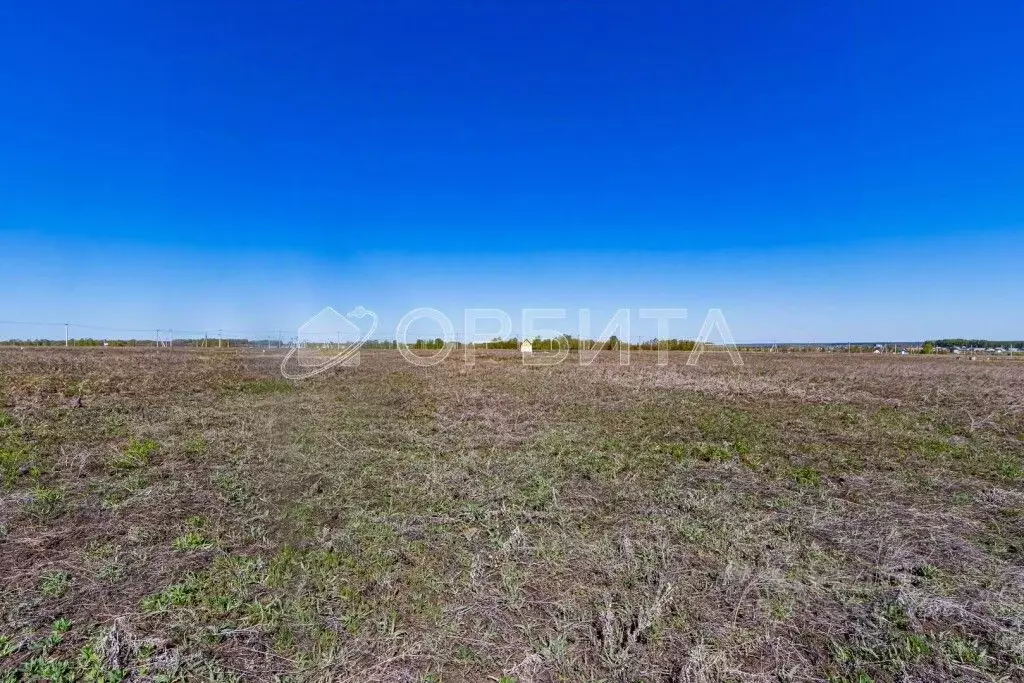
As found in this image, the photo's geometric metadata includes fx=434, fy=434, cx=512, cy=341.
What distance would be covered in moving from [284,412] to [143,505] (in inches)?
172

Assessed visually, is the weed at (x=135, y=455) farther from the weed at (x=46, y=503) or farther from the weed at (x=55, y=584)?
the weed at (x=55, y=584)

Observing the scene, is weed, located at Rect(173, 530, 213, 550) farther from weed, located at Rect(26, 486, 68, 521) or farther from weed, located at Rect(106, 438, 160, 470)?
weed, located at Rect(106, 438, 160, 470)

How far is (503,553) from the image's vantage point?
2.63 metres

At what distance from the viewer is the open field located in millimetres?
1768

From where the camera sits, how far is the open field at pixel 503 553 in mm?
1768

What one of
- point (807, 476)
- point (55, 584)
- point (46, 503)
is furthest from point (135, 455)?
point (807, 476)

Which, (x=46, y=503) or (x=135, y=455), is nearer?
(x=46, y=503)

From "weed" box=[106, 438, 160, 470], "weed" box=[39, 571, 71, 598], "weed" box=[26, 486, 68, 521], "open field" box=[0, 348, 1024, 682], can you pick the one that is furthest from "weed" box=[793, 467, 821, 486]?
"weed" box=[106, 438, 160, 470]

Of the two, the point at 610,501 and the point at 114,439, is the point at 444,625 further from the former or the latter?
the point at 114,439

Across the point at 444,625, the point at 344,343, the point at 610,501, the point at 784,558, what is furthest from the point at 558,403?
the point at 344,343

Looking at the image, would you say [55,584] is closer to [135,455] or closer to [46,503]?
[46,503]

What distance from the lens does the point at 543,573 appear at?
2410mm

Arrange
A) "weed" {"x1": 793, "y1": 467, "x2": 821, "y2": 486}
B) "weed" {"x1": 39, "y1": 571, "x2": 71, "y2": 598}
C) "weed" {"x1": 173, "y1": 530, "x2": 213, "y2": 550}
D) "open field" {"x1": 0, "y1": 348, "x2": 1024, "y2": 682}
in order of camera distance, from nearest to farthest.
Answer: "open field" {"x1": 0, "y1": 348, "x2": 1024, "y2": 682}, "weed" {"x1": 39, "y1": 571, "x2": 71, "y2": 598}, "weed" {"x1": 173, "y1": 530, "x2": 213, "y2": 550}, "weed" {"x1": 793, "y1": 467, "x2": 821, "y2": 486}

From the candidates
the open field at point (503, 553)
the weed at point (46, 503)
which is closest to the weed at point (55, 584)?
the open field at point (503, 553)
